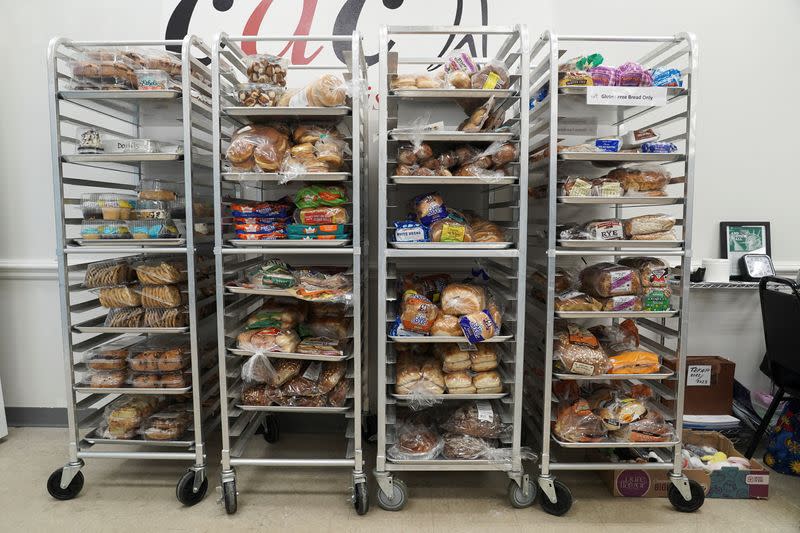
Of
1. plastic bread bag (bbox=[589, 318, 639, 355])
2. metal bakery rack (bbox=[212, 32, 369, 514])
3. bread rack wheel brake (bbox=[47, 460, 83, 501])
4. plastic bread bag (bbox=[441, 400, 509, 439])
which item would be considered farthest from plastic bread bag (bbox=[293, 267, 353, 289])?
bread rack wheel brake (bbox=[47, 460, 83, 501])

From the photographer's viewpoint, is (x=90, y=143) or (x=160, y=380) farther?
(x=160, y=380)

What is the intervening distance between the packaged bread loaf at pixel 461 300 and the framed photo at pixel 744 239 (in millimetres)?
1729

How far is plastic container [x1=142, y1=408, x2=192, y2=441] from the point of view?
2355 mm

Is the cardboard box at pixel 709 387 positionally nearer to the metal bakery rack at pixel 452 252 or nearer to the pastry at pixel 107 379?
the metal bakery rack at pixel 452 252

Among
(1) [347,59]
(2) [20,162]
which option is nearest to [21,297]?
(2) [20,162]

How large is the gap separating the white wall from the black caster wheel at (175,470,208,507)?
142 centimetres

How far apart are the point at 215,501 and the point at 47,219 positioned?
6.62 feet

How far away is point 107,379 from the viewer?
235cm

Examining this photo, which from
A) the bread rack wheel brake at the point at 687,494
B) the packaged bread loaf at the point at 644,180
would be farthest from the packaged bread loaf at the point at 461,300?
the bread rack wheel brake at the point at 687,494

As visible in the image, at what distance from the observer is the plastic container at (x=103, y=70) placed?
2195 mm

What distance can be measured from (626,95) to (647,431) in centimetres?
151

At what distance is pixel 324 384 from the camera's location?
231 cm

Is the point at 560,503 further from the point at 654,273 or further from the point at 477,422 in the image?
the point at 654,273

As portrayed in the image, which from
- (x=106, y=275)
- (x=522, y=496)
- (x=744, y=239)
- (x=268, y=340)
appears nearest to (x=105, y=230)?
(x=106, y=275)
